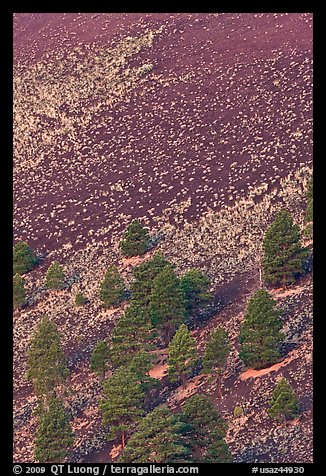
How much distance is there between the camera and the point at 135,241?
68688mm

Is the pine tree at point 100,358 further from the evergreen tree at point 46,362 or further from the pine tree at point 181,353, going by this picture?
the pine tree at point 181,353

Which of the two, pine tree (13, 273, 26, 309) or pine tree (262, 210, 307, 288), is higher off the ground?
pine tree (262, 210, 307, 288)

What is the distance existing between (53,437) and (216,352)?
30.5ft

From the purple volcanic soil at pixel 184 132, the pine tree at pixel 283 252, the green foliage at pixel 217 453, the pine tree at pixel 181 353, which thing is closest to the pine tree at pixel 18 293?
the purple volcanic soil at pixel 184 132

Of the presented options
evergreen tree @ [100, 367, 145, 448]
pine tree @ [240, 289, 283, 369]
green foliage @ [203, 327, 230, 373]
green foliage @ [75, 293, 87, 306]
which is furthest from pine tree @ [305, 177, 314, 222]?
evergreen tree @ [100, 367, 145, 448]

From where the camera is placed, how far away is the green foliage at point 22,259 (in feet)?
231

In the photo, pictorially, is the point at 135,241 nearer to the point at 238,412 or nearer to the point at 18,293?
the point at 18,293

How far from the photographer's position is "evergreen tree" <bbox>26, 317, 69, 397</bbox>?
5430cm

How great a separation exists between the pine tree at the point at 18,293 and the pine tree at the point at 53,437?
1760cm

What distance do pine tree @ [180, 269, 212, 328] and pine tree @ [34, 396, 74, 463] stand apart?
39.5ft

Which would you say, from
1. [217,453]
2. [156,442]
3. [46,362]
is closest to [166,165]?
[46,362]

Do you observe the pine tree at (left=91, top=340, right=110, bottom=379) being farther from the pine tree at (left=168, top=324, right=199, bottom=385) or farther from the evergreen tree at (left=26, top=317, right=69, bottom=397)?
the pine tree at (left=168, top=324, right=199, bottom=385)
